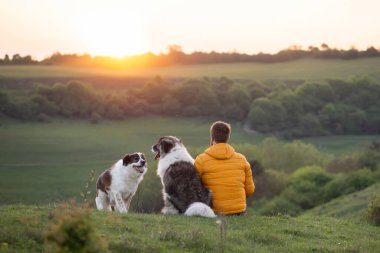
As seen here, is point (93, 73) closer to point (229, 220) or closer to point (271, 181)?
point (271, 181)

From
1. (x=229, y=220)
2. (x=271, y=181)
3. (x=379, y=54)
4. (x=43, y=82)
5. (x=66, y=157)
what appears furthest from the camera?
(x=379, y=54)

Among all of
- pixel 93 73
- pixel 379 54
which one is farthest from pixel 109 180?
pixel 379 54

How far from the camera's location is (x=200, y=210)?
40.1ft

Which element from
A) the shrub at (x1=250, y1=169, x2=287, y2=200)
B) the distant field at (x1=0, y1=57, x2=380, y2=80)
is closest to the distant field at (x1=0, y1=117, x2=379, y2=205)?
the shrub at (x1=250, y1=169, x2=287, y2=200)

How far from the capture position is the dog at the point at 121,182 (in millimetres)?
14406

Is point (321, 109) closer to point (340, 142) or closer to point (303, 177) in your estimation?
point (340, 142)

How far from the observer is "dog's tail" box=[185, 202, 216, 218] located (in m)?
12.2

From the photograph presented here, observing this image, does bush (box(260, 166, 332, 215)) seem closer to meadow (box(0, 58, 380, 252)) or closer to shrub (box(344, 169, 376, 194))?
meadow (box(0, 58, 380, 252))

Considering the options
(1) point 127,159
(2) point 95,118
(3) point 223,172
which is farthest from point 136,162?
(2) point 95,118

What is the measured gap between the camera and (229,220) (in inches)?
481

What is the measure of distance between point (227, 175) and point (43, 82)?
133 meters

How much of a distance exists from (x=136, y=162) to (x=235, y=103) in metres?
138

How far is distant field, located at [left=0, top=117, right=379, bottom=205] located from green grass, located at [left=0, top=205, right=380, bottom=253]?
228 ft

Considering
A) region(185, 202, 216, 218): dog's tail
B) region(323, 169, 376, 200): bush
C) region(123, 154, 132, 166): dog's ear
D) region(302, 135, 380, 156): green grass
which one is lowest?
region(302, 135, 380, 156): green grass
